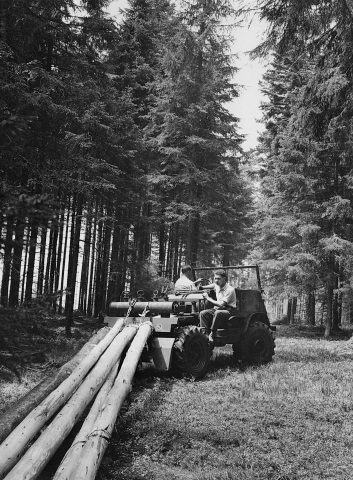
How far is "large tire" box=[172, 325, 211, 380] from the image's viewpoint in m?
7.96

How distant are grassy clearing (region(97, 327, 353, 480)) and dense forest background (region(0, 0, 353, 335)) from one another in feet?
14.4

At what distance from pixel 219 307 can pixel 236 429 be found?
402 cm

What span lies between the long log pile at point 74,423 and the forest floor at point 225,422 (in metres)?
0.37

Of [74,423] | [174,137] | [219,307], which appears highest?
[174,137]

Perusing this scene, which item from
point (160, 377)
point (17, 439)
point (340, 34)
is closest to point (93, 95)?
point (340, 34)

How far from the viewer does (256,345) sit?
9.70 metres

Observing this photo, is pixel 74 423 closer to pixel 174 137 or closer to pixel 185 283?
pixel 185 283

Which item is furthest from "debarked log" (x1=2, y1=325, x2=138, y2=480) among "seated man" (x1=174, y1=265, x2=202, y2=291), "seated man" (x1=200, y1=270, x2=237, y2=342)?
"seated man" (x1=174, y1=265, x2=202, y2=291)

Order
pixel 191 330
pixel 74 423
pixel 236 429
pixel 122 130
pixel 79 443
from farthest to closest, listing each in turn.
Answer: pixel 122 130 → pixel 191 330 → pixel 236 429 → pixel 74 423 → pixel 79 443

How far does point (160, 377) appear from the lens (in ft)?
26.9

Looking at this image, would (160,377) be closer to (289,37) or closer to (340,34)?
(289,37)

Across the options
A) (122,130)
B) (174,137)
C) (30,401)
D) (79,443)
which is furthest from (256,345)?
(174,137)

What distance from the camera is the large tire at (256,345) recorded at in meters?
9.52

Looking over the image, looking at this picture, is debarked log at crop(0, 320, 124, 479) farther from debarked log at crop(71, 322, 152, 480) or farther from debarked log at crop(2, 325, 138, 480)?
debarked log at crop(71, 322, 152, 480)
